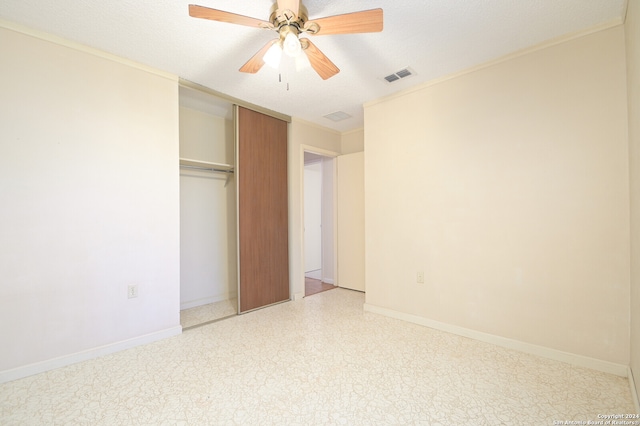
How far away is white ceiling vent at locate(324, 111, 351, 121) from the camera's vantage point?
3895mm

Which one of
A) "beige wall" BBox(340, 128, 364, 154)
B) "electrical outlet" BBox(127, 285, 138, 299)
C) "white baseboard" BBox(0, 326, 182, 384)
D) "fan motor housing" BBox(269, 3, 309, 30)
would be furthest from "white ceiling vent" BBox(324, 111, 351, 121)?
"white baseboard" BBox(0, 326, 182, 384)

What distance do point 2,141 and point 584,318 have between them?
452 cm

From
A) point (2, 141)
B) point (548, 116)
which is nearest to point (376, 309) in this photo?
point (548, 116)

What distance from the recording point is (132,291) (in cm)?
257

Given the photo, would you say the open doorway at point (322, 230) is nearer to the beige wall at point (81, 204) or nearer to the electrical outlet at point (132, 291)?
the beige wall at point (81, 204)

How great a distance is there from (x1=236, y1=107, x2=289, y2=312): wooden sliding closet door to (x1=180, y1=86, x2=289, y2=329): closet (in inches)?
0.5

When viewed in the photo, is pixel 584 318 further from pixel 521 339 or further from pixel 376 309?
pixel 376 309

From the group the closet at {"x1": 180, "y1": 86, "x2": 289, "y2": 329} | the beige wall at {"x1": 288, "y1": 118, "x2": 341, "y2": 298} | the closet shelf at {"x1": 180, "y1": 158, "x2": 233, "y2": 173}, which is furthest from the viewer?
the beige wall at {"x1": 288, "y1": 118, "x2": 341, "y2": 298}

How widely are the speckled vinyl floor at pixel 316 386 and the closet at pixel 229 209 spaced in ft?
3.27

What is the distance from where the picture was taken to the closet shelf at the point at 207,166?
10.8 ft

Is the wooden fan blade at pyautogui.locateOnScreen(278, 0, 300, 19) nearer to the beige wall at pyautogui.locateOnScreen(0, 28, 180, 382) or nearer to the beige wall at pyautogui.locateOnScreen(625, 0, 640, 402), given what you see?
the beige wall at pyautogui.locateOnScreen(0, 28, 180, 382)

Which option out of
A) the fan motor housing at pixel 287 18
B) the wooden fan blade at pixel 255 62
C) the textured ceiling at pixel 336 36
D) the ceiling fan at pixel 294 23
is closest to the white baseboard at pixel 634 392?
the textured ceiling at pixel 336 36

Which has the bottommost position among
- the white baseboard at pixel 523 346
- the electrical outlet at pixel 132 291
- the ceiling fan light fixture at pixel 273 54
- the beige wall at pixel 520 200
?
the white baseboard at pixel 523 346

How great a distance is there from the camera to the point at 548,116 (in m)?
2.32
